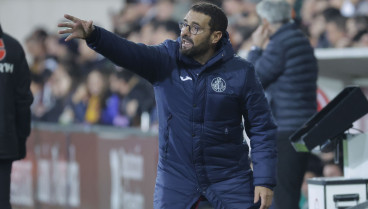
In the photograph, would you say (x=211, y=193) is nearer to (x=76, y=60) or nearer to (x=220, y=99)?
(x=220, y=99)

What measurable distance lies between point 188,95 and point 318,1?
21.6ft

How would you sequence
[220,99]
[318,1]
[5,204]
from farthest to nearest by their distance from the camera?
[318,1], [5,204], [220,99]

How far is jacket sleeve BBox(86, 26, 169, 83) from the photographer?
4.55 meters

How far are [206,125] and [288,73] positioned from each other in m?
1.96

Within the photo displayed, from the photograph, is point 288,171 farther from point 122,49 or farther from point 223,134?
point 122,49

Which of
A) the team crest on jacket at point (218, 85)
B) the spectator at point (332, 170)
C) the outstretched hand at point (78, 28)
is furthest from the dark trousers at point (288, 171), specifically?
the outstretched hand at point (78, 28)

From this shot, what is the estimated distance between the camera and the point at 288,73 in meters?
6.66

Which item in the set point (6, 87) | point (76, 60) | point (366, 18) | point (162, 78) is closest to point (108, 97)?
point (76, 60)

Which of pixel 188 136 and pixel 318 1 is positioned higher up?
pixel 318 1

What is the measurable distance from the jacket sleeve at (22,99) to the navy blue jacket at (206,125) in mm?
1904

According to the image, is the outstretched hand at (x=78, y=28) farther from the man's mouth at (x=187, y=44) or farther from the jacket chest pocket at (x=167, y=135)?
the jacket chest pocket at (x=167, y=135)

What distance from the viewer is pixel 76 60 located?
14.0 metres

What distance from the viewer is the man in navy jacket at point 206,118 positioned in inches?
192

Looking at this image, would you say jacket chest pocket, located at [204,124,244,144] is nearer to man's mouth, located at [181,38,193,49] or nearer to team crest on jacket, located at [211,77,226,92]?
team crest on jacket, located at [211,77,226,92]
